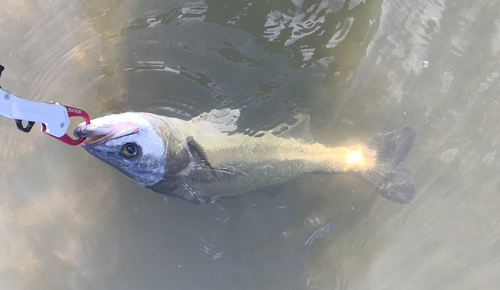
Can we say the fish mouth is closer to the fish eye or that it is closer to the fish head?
the fish head

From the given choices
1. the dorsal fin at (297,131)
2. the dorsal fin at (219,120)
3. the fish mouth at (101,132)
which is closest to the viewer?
the fish mouth at (101,132)

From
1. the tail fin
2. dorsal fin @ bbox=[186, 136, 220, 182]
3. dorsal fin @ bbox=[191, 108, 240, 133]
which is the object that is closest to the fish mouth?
dorsal fin @ bbox=[186, 136, 220, 182]

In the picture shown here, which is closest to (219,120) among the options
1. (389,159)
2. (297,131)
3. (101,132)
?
(297,131)

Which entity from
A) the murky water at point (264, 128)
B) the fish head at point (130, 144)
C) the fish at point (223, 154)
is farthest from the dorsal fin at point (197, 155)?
the murky water at point (264, 128)

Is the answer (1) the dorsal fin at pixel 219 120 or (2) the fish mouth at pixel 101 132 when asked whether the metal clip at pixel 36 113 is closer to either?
(2) the fish mouth at pixel 101 132

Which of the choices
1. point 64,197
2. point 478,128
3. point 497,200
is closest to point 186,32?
point 64,197

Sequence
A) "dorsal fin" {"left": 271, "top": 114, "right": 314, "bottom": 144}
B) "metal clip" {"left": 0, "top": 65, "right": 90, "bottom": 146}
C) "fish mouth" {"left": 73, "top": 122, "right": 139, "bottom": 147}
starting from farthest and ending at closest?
1. "dorsal fin" {"left": 271, "top": 114, "right": 314, "bottom": 144}
2. "fish mouth" {"left": 73, "top": 122, "right": 139, "bottom": 147}
3. "metal clip" {"left": 0, "top": 65, "right": 90, "bottom": 146}
